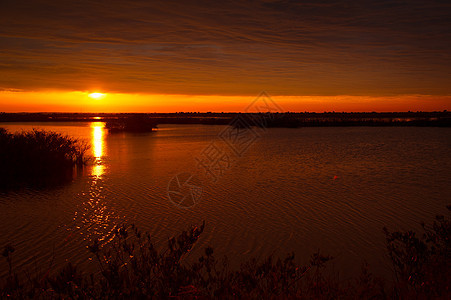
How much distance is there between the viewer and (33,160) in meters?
20.5

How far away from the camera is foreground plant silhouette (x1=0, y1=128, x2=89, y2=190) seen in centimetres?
1877

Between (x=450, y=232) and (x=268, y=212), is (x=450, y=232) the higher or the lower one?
the higher one

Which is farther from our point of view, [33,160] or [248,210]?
[33,160]

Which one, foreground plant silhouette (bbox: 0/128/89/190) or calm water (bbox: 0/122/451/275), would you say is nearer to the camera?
calm water (bbox: 0/122/451/275)

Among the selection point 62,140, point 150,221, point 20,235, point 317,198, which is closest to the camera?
point 20,235

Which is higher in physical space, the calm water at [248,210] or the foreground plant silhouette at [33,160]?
the foreground plant silhouette at [33,160]

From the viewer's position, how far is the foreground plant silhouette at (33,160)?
18.8 m

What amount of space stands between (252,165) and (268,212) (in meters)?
11.7

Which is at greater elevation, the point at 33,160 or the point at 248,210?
the point at 33,160

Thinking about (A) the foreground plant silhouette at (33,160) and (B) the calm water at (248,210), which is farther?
(A) the foreground plant silhouette at (33,160)

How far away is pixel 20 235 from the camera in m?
10.5

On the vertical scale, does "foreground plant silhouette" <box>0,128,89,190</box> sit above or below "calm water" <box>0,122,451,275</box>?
above

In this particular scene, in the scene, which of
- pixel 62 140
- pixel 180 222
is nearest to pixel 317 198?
pixel 180 222

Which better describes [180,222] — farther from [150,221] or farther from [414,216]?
[414,216]
